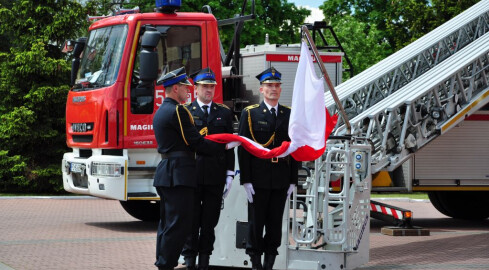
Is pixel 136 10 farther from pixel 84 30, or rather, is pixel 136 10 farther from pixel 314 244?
pixel 84 30

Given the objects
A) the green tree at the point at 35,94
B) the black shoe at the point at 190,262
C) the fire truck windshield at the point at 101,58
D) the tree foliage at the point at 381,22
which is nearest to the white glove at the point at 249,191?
the black shoe at the point at 190,262

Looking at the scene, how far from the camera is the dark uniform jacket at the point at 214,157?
865cm

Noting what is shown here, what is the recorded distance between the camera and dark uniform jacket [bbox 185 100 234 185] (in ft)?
28.4

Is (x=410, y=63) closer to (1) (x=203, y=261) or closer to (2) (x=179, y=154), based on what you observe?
(1) (x=203, y=261)

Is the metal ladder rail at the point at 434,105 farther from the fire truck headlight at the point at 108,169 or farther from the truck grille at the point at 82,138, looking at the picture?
the truck grille at the point at 82,138

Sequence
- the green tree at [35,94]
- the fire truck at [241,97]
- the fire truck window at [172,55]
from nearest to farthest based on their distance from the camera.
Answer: the fire truck at [241,97] → the fire truck window at [172,55] → the green tree at [35,94]

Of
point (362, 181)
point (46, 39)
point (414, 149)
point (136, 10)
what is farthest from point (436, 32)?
point (46, 39)

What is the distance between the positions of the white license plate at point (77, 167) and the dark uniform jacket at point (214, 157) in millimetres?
5003

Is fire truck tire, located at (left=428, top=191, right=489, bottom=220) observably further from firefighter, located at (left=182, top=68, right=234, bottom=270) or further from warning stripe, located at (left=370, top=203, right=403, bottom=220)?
firefighter, located at (left=182, top=68, right=234, bottom=270)

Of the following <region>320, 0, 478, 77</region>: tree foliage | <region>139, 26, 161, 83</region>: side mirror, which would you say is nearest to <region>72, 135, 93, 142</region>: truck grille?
<region>139, 26, 161, 83</region>: side mirror

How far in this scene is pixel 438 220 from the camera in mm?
17094

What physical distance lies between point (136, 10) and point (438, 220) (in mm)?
7228

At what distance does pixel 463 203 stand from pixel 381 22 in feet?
101

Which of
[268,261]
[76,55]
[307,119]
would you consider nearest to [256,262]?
[268,261]
